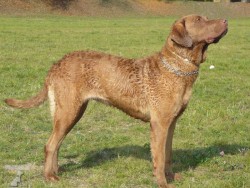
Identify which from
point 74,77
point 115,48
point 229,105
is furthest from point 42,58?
point 74,77

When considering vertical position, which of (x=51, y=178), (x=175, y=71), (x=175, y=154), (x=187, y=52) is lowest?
(x=175, y=154)

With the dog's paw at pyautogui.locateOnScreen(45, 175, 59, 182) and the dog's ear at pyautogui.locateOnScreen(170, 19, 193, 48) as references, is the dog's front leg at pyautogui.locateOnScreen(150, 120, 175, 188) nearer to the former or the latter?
the dog's ear at pyautogui.locateOnScreen(170, 19, 193, 48)

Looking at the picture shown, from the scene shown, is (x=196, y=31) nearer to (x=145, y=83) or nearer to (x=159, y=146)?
(x=145, y=83)

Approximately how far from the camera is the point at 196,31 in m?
5.99

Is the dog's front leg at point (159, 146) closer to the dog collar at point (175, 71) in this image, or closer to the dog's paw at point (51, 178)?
the dog collar at point (175, 71)

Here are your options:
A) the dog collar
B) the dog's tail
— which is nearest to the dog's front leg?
the dog collar

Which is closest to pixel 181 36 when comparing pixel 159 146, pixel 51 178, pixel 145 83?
pixel 145 83

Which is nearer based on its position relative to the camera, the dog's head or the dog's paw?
the dog's head

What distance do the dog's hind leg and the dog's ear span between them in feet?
4.95

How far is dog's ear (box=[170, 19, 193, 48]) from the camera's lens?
5.86 meters

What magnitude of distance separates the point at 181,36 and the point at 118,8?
163 ft

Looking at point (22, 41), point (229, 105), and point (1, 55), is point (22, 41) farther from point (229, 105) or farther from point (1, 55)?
point (229, 105)

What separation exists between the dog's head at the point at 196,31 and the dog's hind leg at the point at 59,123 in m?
1.56

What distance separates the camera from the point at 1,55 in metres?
17.5
